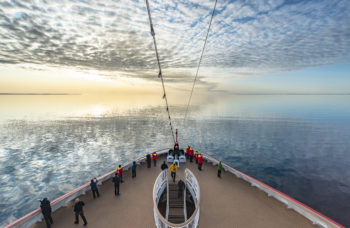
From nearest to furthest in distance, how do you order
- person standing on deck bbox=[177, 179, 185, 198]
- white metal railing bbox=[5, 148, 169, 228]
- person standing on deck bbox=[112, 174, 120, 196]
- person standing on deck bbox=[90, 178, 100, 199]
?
white metal railing bbox=[5, 148, 169, 228] → person standing on deck bbox=[90, 178, 100, 199] → person standing on deck bbox=[112, 174, 120, 196] → person standing on deck bbox=[177, 179, 185, 198]

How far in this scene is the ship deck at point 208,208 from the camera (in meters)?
8.61

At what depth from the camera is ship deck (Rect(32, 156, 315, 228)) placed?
8.61 metres

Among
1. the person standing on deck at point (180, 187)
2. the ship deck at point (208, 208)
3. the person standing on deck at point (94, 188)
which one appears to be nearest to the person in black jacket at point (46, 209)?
the ship deck at point (208, 208)

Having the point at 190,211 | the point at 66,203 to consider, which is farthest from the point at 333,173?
the point at 66,203

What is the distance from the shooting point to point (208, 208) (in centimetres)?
977

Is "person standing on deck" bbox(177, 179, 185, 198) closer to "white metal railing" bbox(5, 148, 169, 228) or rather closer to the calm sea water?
"white metal railing" bbox(5, 148, 169, 228)

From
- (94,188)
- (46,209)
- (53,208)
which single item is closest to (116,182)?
(94,188)

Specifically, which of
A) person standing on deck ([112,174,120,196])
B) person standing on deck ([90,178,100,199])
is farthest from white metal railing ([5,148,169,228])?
person standing on deck ([112,174,120,196])

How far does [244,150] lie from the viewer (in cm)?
3409

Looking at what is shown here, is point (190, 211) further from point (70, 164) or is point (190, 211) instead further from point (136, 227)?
point (70, 164)

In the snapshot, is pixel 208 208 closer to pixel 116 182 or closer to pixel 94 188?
pixel 116 182

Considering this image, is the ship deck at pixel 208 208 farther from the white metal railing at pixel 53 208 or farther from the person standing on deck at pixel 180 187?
the person standing on deck at pixel 180 187

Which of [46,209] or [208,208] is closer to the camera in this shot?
[46,209]

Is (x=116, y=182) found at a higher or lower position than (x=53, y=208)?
higher
